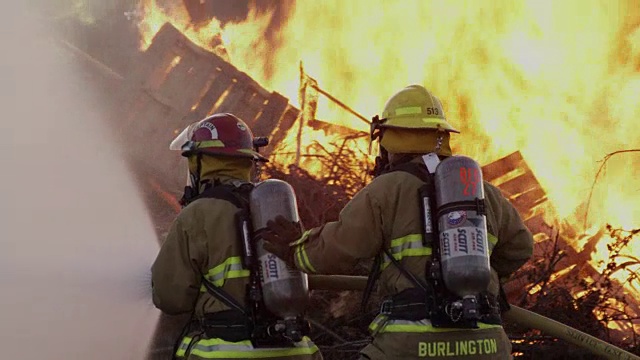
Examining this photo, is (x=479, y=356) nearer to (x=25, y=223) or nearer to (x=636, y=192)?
(x=25, y=223)

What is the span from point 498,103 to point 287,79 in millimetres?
2420

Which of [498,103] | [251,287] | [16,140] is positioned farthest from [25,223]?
[498,103]

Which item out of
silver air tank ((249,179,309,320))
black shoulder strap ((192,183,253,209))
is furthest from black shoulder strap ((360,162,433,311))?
black shoulder strap ((192,183,253,209))

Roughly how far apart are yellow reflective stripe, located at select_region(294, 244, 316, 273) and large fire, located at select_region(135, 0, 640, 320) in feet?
17.9

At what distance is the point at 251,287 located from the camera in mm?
5098

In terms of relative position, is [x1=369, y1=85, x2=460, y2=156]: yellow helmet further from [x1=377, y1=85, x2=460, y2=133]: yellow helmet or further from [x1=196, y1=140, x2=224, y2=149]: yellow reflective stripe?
[x1=196, y1=140, x2=224, y2=149]: yellow reflective stripe

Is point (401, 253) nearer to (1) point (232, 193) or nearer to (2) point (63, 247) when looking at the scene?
(1) point (232, 193)

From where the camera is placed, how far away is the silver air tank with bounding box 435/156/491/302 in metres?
4.68

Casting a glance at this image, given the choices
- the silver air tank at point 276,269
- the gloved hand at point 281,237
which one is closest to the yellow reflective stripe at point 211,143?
the silver air tank at point 276,269

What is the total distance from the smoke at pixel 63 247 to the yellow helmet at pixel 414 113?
1.83m

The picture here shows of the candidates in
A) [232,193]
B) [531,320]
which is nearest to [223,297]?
[232,193]

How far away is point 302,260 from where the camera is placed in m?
4.97

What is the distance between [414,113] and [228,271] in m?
1.34

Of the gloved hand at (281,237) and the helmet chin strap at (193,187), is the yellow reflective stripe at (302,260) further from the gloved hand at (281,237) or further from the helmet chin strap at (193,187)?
the helmet chin strap at (193,187)
